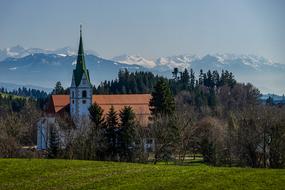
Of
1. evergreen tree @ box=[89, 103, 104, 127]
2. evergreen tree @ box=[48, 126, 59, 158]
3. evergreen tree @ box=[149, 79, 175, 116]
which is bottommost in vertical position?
evergreen tree @ box=[48, 126, 59, 158]

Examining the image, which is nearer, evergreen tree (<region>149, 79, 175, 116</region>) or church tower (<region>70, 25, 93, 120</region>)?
evergreen tree (<region>149, 79, 175, 116</region>)

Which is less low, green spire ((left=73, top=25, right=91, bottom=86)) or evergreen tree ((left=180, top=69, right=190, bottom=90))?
evergreen tree ((left=180, top=69, right=190, bottom=90))

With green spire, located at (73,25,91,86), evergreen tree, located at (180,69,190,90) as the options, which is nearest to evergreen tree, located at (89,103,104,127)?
green spire, located at (73,25,91,86)

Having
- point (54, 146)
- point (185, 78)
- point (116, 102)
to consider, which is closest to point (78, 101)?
point (116, 102)

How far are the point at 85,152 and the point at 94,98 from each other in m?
33.3

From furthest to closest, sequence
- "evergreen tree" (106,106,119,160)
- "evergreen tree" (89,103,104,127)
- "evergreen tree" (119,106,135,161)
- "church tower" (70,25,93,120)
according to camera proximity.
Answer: "church tower" (70,25,93,120) → "evergreen tree" (89,103,104,127) → "evergreen tree" (106,106,119,160) → "evergreen tree" (119,106,135,161)

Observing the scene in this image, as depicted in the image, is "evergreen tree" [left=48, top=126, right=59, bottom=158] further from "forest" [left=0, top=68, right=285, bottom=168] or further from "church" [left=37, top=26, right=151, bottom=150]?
"church" [left=37, top=26, right=151, bottom=150]

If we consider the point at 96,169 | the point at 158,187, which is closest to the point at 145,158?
the point at 96,169

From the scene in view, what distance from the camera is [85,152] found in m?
47.0

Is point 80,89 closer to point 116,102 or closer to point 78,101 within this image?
point 78,101

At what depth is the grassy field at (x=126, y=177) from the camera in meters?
21.5

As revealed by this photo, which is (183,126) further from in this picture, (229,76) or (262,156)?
(229,76)

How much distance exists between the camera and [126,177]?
2325cm

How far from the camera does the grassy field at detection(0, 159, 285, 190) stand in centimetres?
2155
